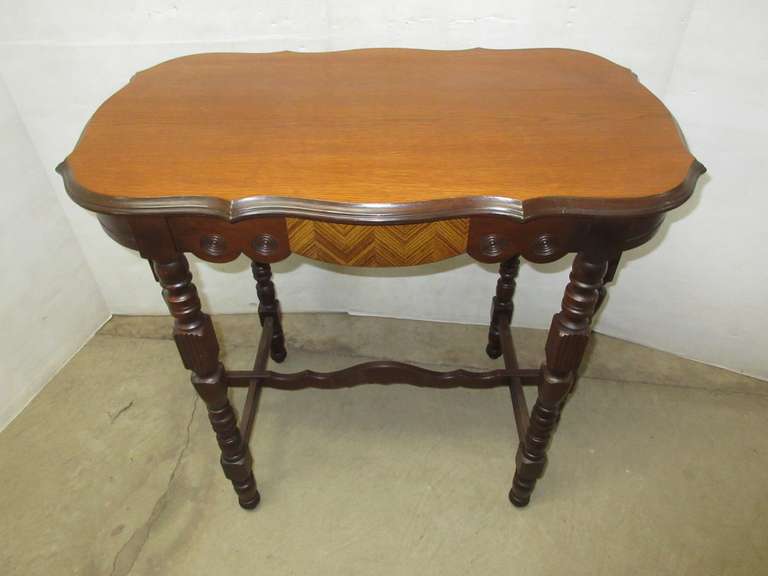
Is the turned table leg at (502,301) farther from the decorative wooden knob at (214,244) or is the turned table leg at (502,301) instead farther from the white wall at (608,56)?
the decorative wooden knob at (214,244)

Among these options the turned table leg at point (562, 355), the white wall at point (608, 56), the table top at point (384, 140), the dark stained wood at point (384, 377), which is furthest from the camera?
the dark stained wood at point (384, 377)

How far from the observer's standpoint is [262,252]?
114 cm

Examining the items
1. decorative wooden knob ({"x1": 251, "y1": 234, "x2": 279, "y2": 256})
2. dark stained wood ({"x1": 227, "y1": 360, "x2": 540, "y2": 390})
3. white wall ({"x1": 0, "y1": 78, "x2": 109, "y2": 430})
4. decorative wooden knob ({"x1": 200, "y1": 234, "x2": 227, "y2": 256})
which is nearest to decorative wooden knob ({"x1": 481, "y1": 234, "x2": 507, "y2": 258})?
decorative wooden knob ({"x1": 251, "y1": 234, "x2": 279, "y2": 256})

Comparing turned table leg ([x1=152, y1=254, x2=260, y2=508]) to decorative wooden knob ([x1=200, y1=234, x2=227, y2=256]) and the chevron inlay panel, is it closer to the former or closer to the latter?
decorative wooden knob ([x1=200, y1=234, x2=227, y2=256])

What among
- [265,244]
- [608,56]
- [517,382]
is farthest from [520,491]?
[608,56]

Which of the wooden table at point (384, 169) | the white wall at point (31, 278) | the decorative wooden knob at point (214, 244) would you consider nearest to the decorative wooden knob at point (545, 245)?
the wooden table at point (384, 169)

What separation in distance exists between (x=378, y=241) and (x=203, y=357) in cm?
53

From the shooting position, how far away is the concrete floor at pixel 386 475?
5.28ft

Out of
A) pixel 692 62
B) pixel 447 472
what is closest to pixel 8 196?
pixel 447 472

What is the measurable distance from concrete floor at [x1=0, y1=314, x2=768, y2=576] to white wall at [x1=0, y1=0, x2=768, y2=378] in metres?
0.30

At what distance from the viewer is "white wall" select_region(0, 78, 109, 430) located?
1.87 meters

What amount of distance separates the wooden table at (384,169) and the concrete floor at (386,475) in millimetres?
427

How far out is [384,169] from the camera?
1104mm

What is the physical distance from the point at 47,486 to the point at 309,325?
1.04 m
